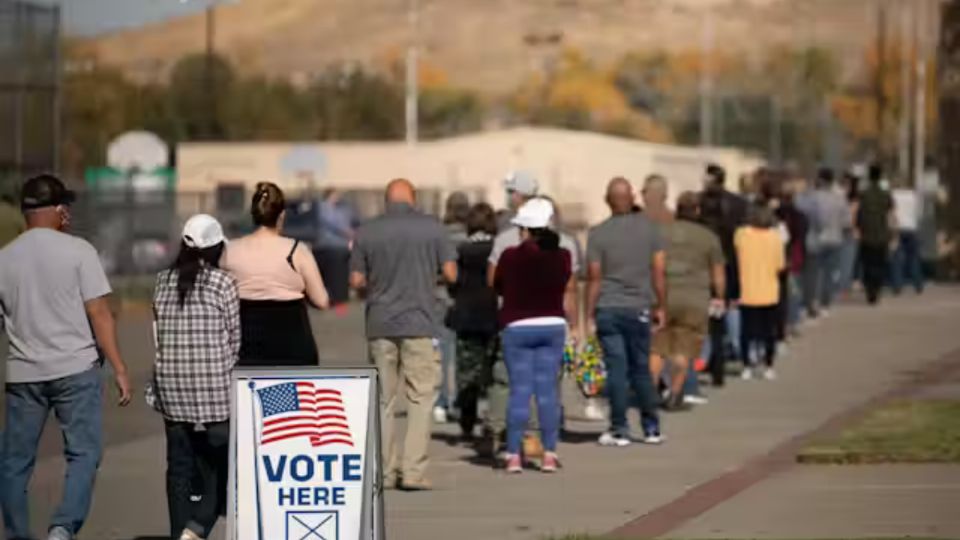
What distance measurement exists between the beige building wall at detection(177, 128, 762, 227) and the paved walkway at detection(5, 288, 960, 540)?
175 feet

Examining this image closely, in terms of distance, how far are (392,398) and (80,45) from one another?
69.1 metres

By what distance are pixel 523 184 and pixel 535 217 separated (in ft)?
6.18

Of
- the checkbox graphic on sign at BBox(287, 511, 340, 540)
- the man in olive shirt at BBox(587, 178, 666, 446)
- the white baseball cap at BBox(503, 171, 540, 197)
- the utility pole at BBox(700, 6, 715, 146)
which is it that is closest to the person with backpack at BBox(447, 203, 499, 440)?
the white baseball cap at BBox(503, 171, 540, 197)

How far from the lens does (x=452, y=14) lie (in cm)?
13675

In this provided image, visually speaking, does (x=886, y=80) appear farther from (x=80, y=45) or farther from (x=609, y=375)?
(x=609, y=375)

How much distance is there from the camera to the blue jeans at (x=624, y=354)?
1688 centimetres

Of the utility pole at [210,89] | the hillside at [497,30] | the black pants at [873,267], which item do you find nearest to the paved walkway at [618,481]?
the black pants at [873,267]

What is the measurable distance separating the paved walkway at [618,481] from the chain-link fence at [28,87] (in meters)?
5.63

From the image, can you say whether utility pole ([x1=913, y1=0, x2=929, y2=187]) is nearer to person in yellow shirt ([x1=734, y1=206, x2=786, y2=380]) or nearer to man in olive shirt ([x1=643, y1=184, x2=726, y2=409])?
person in yellow shirt ([x1=734, y1=206, x2=786, y2=380])

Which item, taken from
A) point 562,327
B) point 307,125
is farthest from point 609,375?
point 307,125

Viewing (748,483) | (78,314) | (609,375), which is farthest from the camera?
(609,375)

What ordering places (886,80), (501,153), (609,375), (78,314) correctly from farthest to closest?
(886,80), (501,153), (609,375), (78,314)

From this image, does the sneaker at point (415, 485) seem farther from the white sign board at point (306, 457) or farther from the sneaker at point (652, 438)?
the white sign board at point (306, 457)

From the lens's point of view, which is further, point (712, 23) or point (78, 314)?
point (712, 23)
